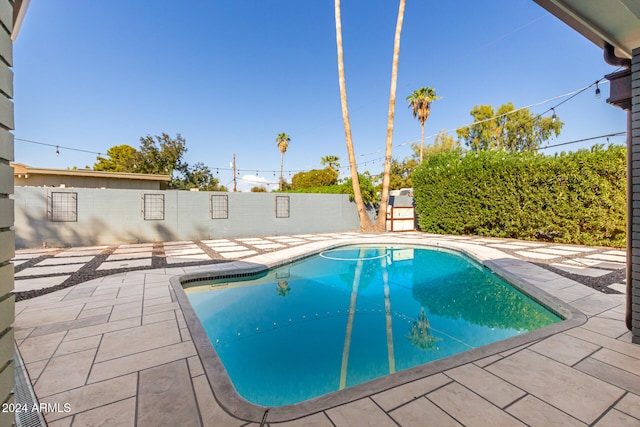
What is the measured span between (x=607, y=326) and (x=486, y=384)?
186cm

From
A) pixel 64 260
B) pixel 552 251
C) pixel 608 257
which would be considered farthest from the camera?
pixel 552 251

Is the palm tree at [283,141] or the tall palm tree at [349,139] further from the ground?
the palm tree at [283,141]

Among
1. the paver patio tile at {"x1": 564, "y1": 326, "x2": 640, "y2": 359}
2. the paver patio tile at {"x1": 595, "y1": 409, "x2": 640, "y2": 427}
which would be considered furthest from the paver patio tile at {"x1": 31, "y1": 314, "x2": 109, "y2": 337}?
the paver patio tile at {"x1": 564, "y1": 326, "x2": 640, "y2": 359}

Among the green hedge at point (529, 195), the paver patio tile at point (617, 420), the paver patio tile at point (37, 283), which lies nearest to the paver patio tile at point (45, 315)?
the paver patio tile at point (37, 283)

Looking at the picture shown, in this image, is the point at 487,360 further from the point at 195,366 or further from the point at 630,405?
the point at 195,366

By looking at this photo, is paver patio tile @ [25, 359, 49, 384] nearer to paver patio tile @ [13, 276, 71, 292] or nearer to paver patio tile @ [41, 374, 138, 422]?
paver patio tile @ [41, 374, 138, 422]

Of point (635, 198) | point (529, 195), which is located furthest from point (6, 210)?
point (529, 195)

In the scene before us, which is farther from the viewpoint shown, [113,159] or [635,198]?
[113,159]

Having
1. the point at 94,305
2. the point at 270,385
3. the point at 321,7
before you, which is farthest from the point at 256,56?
the point at 270,385

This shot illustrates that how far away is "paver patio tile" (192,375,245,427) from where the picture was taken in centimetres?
144

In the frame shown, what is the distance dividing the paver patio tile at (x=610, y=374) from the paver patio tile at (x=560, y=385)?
71 millimetres

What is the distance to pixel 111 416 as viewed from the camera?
1487 millimetres

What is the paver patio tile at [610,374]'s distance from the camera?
5.69 feet

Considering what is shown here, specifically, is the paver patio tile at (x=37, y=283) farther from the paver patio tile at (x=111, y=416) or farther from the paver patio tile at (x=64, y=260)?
the paver patio tile at (x=111, y=416)
